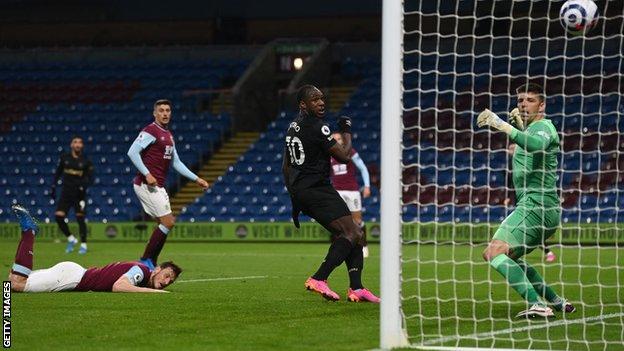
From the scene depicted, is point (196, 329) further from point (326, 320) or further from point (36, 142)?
point (36, 142)

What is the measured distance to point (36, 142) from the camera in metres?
34.1

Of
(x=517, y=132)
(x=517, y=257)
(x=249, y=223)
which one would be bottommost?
(x=249, y=223)

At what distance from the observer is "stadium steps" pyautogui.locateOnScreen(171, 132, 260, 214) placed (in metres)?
32.0

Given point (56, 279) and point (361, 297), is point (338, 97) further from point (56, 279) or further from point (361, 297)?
point (361, 297)

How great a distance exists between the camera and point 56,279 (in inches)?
456

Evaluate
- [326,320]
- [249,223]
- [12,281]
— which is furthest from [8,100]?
[326,320]

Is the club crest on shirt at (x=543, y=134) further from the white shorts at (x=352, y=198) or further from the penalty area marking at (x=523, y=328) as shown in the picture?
the white shorts at (x=352, y=198)

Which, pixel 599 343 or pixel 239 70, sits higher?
pixel 239 70

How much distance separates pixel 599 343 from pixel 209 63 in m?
29.5

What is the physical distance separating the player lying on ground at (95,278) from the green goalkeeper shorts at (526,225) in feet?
11.1

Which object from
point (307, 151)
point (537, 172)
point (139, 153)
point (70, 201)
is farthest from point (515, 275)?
point (70, 201)

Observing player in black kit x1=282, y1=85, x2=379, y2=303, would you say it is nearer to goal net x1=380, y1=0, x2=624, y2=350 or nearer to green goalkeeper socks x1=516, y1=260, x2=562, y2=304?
goal net x1=380, y1=0, x2=624, y2=350

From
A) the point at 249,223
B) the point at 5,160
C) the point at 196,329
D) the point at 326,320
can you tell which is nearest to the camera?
the point at 196,329

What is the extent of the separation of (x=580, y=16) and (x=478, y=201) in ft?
62.2
